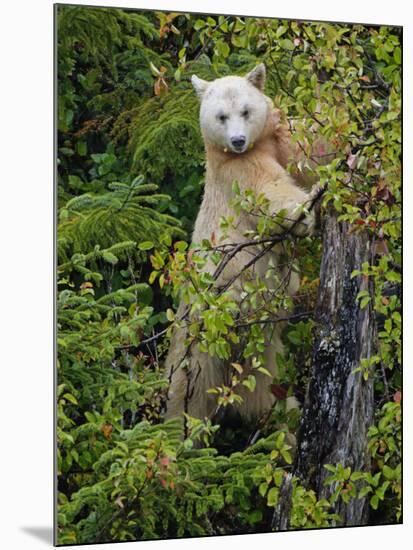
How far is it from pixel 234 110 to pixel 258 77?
0.67 ft

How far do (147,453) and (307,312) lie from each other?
1.09 meters

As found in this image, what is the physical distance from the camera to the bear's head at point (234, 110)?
5621 mm

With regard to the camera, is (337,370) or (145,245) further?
(337,370)

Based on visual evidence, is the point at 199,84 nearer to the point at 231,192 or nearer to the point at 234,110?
the point at 234,110

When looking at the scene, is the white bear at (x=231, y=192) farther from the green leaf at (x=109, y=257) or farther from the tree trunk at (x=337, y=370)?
the green leaf at (x=109, y=257)

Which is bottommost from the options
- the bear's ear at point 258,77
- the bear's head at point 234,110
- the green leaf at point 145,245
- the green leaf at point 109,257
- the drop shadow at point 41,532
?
the drop shadow at point 41,532

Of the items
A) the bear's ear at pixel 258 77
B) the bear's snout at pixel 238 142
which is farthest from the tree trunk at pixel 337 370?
the bear's ear at pixel 258 77

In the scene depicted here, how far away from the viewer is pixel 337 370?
577 cm

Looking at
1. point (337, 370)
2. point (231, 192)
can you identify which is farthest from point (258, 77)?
point (337, 370)

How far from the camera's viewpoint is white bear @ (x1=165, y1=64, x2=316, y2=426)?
5598 millimetres

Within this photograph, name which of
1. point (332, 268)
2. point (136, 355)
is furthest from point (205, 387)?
point (332, 268)

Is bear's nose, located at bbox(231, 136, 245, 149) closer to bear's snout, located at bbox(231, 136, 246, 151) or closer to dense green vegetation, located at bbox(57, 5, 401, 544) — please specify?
bear's snout, located at bbox(231, 136, 246, 151)

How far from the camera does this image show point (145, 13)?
5434mm

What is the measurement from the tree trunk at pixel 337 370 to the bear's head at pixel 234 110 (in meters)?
0.58
